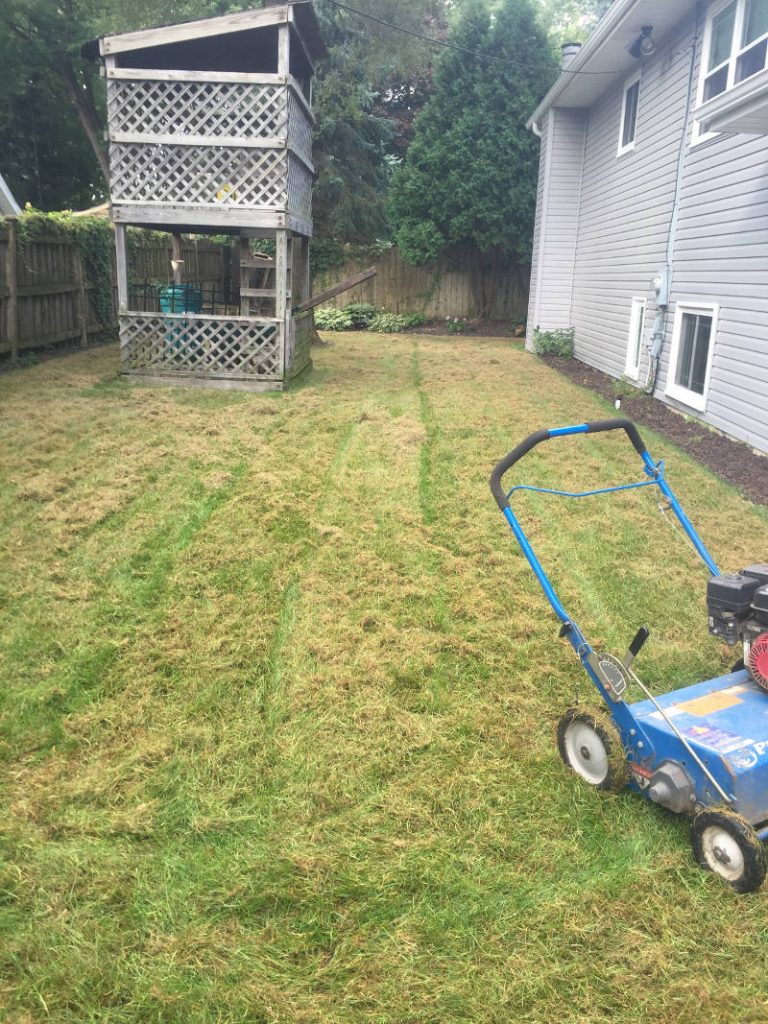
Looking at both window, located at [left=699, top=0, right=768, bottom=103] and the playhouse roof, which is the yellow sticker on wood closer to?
window, located at [left=699, top=0, right=768, bottom=103]

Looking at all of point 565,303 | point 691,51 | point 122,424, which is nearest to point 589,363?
point 565,303

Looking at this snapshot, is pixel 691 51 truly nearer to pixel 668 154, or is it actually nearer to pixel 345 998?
pixel 668 154

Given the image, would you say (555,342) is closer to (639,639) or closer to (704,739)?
(639,639)

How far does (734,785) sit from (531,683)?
134cm

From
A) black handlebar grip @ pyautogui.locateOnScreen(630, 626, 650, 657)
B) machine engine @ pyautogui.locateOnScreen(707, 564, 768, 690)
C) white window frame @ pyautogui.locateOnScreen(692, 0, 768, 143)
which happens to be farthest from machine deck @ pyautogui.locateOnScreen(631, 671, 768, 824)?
white window frame @ pyautogui.locateOnScreen(692, 0, 768, 143)

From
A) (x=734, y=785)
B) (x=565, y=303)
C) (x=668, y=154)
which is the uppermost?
(x=668, y=154)

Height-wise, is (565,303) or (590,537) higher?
(565,303)

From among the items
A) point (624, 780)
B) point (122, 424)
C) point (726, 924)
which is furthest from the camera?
point (122, 424)

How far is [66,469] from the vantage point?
6641 mm

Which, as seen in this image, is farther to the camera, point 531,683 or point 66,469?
point 66,469

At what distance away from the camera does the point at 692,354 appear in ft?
33.0

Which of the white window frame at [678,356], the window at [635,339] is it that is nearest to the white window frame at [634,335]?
the window at [635,339]

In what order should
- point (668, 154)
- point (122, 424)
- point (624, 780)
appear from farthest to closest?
point (668, 154) < point (122, 424) < point (624, 780)

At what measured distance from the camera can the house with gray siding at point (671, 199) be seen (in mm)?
8227
